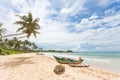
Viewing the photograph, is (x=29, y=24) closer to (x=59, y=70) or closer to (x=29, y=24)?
(x=29, y=24)

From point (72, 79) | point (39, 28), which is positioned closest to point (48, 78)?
point (72, 79)

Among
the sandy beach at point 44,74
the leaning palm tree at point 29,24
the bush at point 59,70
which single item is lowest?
the sandy beach at point 44,74

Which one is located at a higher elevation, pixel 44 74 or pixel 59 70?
pixel 59 70

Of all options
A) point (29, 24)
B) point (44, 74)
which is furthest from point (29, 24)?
point (44, 74)

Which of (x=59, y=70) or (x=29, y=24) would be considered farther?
(x=29, y=24)

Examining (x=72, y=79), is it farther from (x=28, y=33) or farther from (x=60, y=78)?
(x=28, y=33)

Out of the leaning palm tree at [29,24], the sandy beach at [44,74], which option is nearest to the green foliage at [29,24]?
the leaning palm tree at [29,24]

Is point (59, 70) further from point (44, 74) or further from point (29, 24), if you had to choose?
point (29, 24)

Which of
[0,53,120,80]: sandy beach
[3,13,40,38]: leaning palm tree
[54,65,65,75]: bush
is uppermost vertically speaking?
[3,13,40,38]: leaning palm tree

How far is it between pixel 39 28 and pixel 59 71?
21678 millimetres

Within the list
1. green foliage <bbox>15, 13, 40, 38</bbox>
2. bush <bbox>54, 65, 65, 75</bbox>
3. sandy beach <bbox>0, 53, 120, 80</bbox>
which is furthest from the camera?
green foliage <bbox>15, 13, 40, 38</bbox>

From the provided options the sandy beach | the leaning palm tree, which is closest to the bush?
the sandy beach

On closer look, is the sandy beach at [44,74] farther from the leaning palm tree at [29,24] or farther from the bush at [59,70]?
the leaning palm tree at [29,24]

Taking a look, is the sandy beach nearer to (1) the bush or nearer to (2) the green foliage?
(1) the bush
